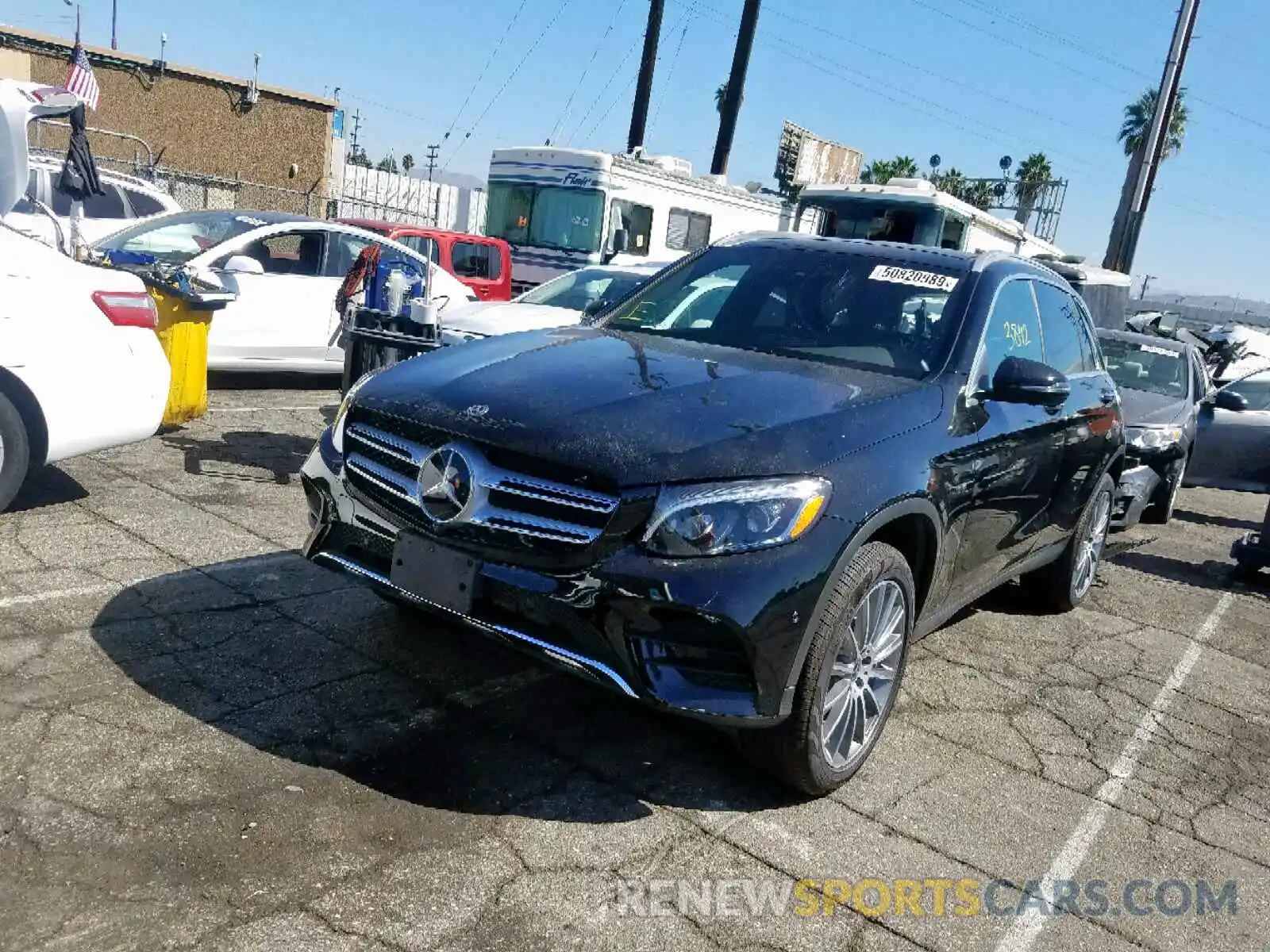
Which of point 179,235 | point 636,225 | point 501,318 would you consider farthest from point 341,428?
point 636,225

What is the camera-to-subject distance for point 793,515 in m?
3.01

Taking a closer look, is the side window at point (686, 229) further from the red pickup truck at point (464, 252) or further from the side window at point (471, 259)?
the side window at point (471, 259)

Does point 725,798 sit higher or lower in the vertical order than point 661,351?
lower

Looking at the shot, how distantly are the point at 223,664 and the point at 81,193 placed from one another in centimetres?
592

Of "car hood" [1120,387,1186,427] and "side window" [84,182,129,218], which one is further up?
"side window" [84,182,129,218]

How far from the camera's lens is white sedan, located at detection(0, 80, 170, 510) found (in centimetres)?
479

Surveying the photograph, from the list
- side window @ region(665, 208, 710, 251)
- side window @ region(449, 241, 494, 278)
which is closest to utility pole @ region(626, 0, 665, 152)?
side window @ region(665, 208, 710, 251)

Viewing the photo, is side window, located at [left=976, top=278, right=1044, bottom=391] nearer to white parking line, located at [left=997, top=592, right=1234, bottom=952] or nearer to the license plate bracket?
white parking line, located at [left=997, top=592, right=1234, bottom=952]

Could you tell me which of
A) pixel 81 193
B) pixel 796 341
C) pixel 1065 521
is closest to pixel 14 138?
pixel 81 193

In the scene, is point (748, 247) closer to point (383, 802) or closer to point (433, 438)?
point (433, 438)

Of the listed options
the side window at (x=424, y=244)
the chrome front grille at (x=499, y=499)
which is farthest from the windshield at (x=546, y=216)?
the chrome front grille at (x=499, y=499)

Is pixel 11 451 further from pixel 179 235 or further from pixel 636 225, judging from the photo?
pixel 636 225

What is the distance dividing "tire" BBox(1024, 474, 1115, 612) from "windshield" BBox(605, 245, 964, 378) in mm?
1964

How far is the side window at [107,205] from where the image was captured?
1133cm
